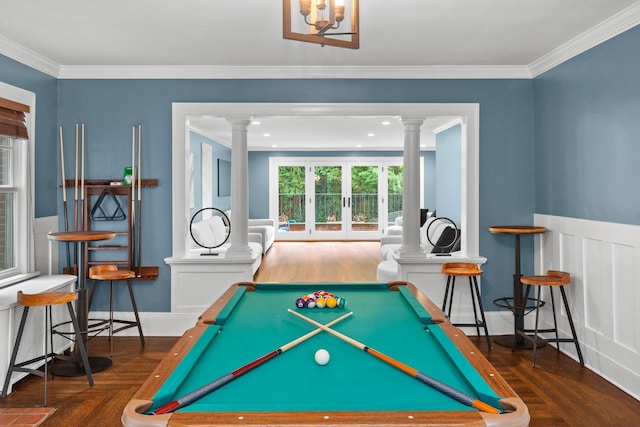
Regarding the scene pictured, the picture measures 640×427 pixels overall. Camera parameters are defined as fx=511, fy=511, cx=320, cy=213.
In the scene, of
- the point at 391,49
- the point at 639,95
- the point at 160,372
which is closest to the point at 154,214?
the point at 391,49

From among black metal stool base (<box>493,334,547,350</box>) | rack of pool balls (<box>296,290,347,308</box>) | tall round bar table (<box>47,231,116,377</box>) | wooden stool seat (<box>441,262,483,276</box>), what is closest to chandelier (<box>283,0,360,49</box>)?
rack of pool balls (<box>296,290,347,308</box>)

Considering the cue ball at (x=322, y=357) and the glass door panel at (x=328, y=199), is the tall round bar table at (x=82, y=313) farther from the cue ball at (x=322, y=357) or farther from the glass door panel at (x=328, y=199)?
the glass door panel at (x=328, y=199)

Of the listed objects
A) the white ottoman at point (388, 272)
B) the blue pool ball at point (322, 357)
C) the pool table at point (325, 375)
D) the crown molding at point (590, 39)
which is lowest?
the white ottoman at point (388, 272)

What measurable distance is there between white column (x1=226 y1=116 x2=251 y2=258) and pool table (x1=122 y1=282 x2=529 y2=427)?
2235mm

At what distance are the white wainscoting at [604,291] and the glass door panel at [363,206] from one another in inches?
343

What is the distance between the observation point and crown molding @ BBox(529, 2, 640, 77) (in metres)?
3.38

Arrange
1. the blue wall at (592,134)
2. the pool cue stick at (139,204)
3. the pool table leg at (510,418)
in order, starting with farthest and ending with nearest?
the pool cue stick at (139,204) → the blue wall at (592,134) → the pool table leg at (510,418)

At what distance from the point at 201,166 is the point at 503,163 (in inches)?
227

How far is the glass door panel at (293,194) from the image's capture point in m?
13.3

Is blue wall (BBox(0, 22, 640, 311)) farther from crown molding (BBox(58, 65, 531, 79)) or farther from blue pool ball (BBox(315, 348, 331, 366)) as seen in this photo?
blue pool ball (BBox(315, 348, 331, 366))

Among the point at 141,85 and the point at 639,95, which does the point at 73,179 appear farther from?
the point at 639,95

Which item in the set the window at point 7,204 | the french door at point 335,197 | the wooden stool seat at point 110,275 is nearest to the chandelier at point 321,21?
the wooden stool seat at point 110,275

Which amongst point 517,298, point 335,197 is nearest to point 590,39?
point 517,298

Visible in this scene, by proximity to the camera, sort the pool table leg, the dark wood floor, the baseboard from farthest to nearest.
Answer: the baseboard → the dark wood floor → the pool table leg
